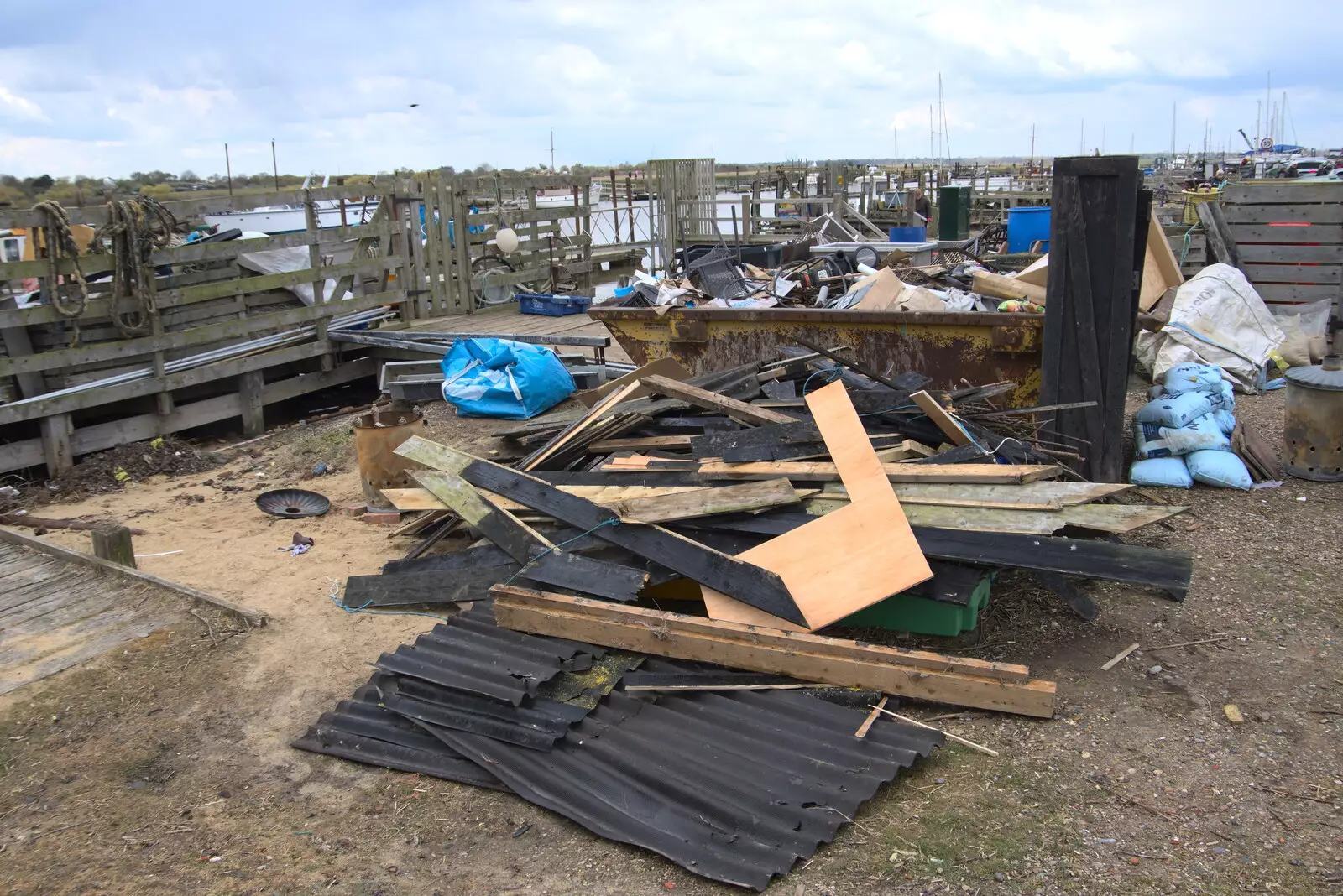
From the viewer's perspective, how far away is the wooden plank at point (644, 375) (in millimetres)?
6754

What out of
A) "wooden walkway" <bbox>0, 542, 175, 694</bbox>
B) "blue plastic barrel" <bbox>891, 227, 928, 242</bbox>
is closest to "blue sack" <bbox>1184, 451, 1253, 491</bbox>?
"wooden walkway" <bbox>0, 542, 175, 694</bbox>

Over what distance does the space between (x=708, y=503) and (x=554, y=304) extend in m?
9.35

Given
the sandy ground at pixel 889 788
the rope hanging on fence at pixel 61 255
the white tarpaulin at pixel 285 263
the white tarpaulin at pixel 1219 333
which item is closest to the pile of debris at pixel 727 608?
the sandy ground at pixel 889 788

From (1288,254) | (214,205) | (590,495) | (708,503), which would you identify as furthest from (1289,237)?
(214,205)

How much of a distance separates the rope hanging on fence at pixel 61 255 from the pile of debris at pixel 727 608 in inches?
212

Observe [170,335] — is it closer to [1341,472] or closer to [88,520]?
[88,520]

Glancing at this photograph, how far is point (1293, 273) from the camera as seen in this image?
10953 millimetres

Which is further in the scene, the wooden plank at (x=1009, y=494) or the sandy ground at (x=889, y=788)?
the wooden plank at (x=1009, y=494)

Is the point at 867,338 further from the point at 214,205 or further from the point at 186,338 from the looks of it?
the point at 186,338

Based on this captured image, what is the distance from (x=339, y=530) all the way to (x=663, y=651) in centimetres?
366

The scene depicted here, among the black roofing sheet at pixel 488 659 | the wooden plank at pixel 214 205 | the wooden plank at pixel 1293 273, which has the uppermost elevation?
the wooden plank at pixel 214 205

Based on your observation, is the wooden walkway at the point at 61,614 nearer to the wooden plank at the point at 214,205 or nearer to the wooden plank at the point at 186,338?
the wooden plank at the point at 186,338

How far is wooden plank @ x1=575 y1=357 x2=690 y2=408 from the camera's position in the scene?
22.2 feet

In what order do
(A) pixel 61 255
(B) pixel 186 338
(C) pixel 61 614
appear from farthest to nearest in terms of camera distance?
(B) pixel 186 338 → (A) pixel 61 255 → (C) pixel 61 614
